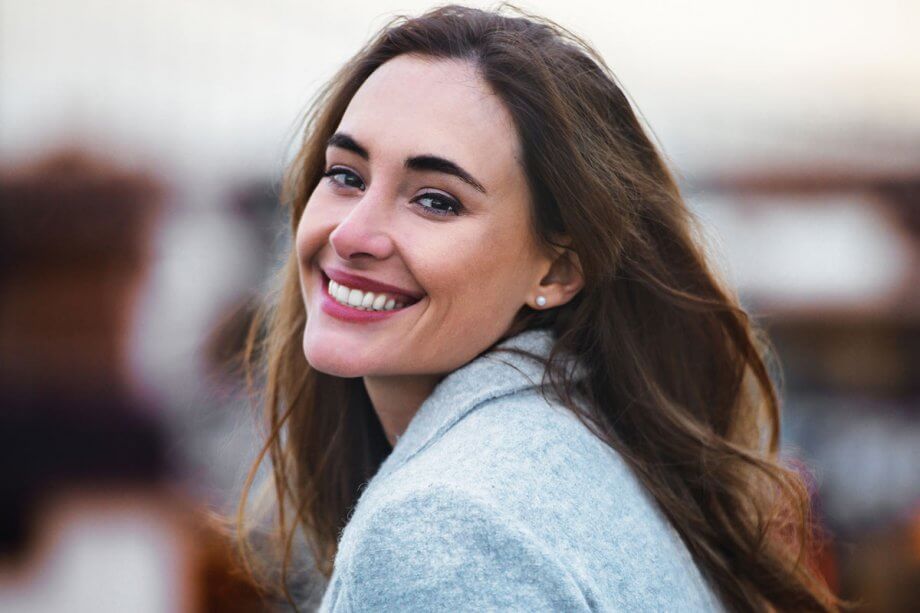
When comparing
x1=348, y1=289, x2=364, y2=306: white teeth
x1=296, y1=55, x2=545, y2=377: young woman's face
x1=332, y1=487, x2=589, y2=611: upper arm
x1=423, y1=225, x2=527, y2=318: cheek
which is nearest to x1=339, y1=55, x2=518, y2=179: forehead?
x1=296, y1=55, x2=545, y2=377: young woman's face

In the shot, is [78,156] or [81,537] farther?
[78,156]

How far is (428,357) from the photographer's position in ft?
5.52

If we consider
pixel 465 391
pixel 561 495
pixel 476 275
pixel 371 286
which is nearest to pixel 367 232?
pixel 371 286

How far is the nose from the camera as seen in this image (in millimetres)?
1642

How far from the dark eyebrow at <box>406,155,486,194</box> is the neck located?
14.4 inches

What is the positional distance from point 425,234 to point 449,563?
0.59m

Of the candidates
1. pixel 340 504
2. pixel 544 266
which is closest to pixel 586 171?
pixel 544 266

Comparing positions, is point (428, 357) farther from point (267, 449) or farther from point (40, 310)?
point (40, 310)

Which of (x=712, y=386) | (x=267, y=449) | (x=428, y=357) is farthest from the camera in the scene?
(x=267, y=449)

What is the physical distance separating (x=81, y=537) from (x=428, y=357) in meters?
5.33

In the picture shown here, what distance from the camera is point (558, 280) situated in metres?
1.80

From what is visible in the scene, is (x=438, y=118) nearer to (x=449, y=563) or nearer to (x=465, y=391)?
(x=465, y=391)

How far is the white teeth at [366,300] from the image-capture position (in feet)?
5.49

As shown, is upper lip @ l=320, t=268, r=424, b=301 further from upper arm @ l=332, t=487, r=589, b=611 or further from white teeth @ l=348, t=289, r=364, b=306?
upper arm @ l=332, t=487, r=589, b=611
